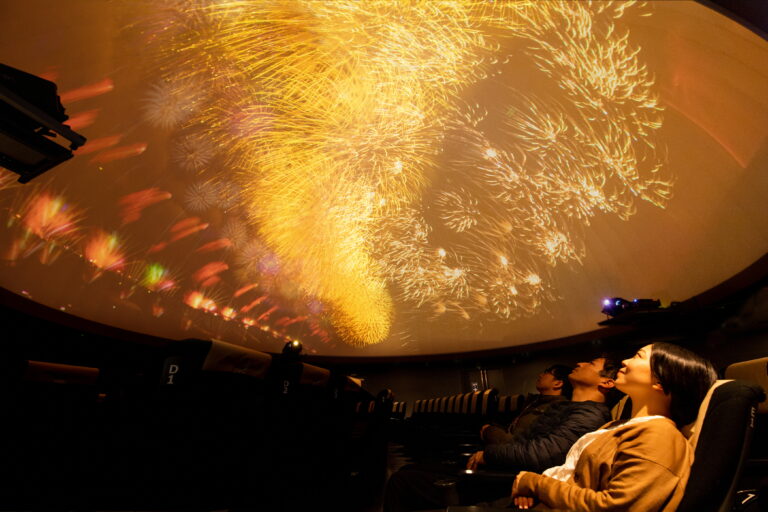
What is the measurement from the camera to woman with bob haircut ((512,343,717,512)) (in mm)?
1030

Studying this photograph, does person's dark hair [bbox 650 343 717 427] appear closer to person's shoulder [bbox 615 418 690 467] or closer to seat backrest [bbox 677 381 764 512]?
person's shoulder [bbox 615 418 690 467]

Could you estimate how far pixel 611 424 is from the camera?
1.55m

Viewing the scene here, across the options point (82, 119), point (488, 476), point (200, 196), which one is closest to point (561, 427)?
point (488, 476)

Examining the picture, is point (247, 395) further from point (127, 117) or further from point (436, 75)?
point (127, 117)

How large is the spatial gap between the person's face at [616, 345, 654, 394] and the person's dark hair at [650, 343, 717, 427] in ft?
0.14

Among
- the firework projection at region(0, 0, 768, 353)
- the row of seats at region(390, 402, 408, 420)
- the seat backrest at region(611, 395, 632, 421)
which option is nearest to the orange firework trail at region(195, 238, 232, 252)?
the firework projection at region(0, 0, 768, 353)

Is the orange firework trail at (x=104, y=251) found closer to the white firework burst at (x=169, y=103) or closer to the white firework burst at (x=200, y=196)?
the white firework burst at (x=200, y=196)

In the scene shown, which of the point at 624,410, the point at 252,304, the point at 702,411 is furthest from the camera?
the point at 252,304

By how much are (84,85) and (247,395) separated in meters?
4.13

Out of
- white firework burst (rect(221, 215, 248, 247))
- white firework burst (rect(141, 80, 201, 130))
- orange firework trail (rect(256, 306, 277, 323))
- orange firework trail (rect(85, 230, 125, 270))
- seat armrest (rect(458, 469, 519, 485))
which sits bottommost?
seat armrest (rect(458, 469, 519, 485))

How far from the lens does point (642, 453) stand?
1094mm

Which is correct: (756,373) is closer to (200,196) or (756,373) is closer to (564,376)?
(564,376)

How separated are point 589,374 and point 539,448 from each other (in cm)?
66

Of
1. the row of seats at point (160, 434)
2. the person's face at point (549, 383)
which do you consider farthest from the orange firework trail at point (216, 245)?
the person's face at point (549, 383)
